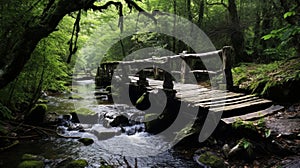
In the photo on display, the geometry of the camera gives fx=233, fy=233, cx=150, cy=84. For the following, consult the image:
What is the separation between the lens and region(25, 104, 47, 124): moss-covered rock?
25.6 ft

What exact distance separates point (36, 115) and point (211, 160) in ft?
20.0

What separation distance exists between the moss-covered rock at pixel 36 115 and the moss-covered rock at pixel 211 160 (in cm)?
575

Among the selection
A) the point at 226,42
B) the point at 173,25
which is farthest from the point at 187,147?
the point at 173,25

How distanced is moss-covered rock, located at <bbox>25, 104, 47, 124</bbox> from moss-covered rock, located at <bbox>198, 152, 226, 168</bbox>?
5.75m

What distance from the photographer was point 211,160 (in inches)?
182

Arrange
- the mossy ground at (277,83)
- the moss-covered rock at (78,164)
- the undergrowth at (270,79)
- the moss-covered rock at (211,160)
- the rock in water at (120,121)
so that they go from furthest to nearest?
the rock in water at (120,121) < the undergrowth at (270,79) < the mossy ground at (277,83) < the moss-covered rock at (78,164) < the moss-covered rock at (211,160)

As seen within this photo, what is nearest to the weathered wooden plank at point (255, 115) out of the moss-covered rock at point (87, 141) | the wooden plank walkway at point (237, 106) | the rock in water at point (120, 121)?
the wooden plank walkway at point (237, 106)

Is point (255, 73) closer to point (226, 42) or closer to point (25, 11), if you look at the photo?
point (226, 42)

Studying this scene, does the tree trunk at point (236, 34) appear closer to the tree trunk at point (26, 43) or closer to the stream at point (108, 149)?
the stream at point (108, 149)

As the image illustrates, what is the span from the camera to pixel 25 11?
14.7ft

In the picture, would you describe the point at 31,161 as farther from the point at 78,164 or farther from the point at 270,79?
the point at 270,79

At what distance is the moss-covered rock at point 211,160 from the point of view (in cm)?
443

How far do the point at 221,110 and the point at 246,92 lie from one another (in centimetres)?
209

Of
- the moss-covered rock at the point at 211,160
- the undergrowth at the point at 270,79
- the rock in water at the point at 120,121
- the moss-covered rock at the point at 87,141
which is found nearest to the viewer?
the moss-covered rock at the point at 211,160
